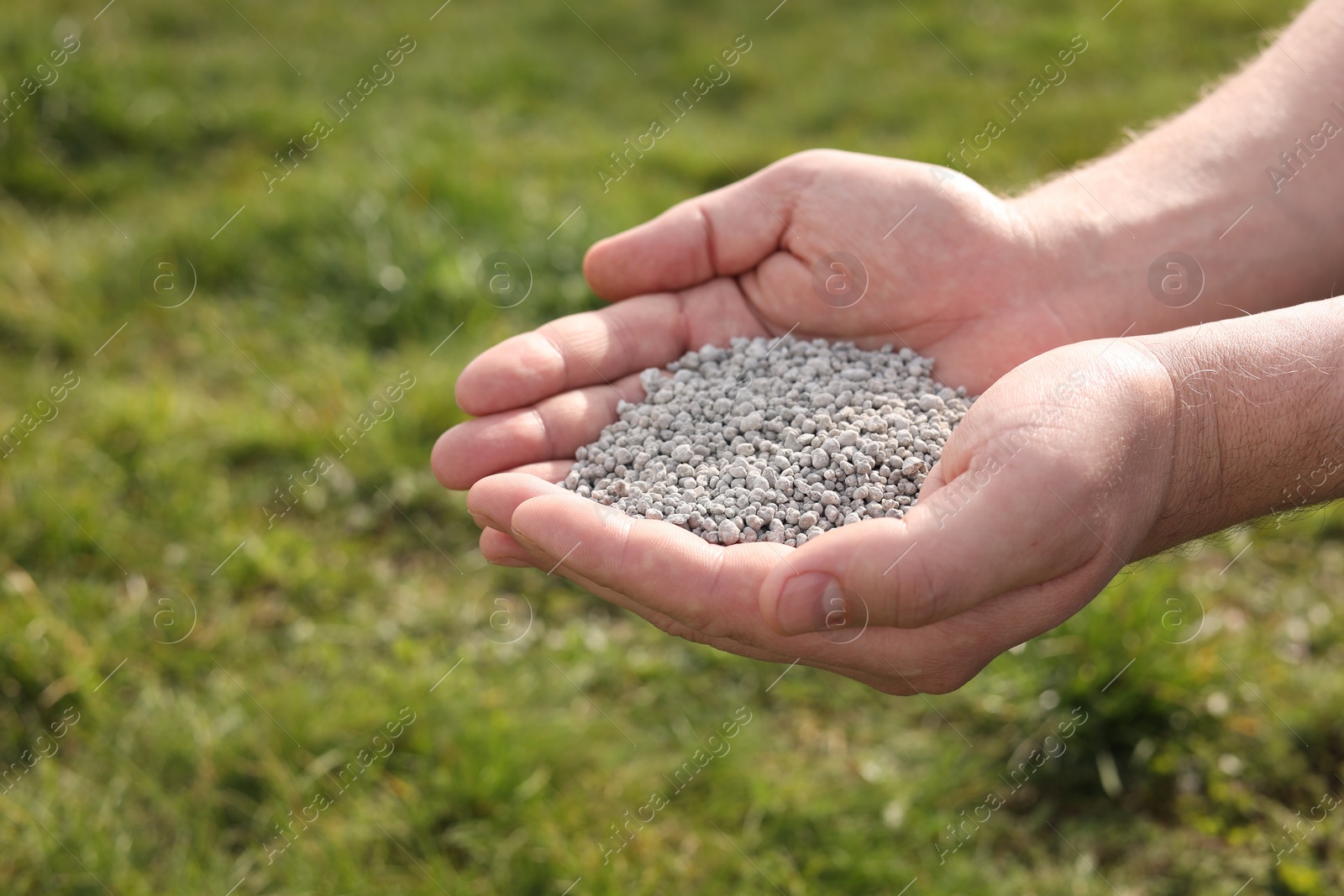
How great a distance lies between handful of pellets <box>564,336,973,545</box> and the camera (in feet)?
7.15

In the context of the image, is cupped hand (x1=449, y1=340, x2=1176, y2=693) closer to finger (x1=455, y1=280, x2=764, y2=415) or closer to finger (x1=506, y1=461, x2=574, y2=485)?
finger (x1=506, y1=461, x2=574, y2=485)

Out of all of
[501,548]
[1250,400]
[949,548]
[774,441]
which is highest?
[501,548]

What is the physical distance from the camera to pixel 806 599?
1.72 meters

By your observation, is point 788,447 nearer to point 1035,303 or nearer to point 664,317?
point 664,317

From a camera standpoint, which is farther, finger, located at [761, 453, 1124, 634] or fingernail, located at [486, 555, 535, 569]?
fingernail, located at [486, 555, 535, 569]

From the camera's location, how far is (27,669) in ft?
9.53

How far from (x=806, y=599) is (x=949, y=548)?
0.26 meters

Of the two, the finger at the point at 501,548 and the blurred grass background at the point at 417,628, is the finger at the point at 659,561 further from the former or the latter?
the blurred grass background at the point at 417,628

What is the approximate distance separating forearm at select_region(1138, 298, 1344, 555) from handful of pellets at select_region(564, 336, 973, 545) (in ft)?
1.66

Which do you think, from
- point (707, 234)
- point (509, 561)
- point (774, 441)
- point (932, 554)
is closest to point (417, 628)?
point (509, 561)

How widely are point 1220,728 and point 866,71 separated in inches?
154

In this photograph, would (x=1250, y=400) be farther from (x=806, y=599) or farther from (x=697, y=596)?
(x=697, y=596)

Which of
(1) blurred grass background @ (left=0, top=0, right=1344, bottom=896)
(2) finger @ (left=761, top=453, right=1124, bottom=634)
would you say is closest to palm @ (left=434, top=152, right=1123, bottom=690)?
(2) finger @ (left=761, top=453, right=1124, bottom=634)

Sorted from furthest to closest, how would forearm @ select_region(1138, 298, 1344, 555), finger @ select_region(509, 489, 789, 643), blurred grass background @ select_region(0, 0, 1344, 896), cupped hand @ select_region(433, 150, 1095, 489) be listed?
blurred grass background @ select_region(0, 0, 1344, 896)
cupped hand @ select_region(433, 150, 1095, 489)
forearm @ select_region(1138, 298, 1344, 555)
finger @ select_region(509, 489, 789, 643)
